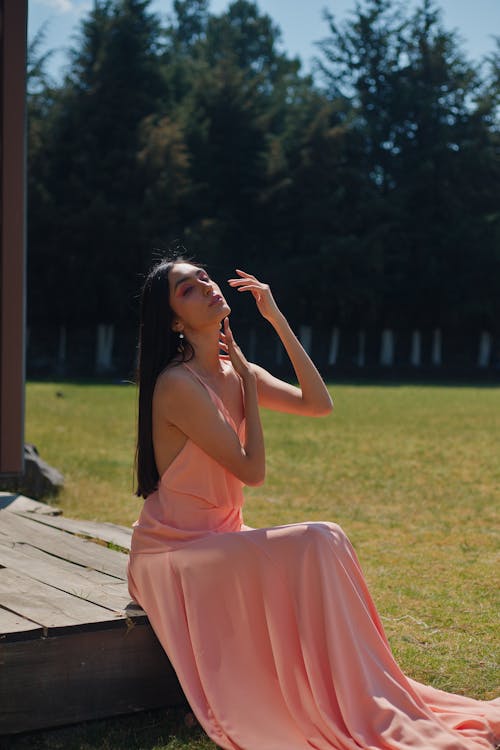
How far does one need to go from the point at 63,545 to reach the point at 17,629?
139 centimetres

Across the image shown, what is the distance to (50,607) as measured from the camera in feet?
10.9

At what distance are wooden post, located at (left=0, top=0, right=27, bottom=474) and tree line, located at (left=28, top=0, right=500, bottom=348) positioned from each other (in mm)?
22101

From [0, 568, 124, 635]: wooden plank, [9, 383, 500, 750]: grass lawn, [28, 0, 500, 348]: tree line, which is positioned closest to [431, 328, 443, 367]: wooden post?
[28, 0, 500, 348]: tree line

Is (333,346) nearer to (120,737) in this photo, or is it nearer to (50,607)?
(50,607)

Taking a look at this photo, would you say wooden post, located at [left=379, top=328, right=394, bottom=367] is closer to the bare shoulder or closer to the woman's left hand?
the woman's left hand

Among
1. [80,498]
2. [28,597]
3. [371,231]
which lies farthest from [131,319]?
[28,597]

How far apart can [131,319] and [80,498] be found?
2284cm

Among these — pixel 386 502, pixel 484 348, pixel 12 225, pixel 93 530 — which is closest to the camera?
pixel 93 530

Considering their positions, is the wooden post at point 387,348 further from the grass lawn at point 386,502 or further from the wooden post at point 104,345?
the grass lawn at point 386,502

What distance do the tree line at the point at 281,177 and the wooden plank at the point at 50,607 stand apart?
26.0m

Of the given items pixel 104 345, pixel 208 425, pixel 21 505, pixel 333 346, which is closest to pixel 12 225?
pixel 21 505

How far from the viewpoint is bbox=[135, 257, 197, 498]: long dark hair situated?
131 inches

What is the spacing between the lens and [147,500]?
3.32 meters

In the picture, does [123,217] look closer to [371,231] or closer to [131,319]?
[131,319]
